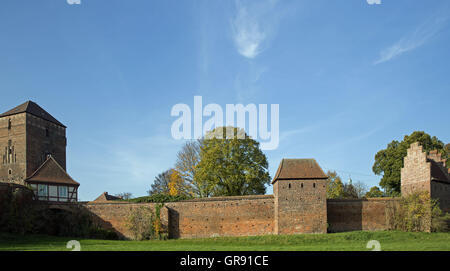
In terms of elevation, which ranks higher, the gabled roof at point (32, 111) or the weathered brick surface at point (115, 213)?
the gabled roof at point (32, 111)

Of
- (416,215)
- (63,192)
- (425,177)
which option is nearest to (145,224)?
(63,192)

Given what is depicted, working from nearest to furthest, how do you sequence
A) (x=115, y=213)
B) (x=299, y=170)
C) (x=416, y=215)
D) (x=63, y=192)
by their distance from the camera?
(x=416, y=215) → (x=299, y=170) → (x=115, y=213) → (x=63, y=192)

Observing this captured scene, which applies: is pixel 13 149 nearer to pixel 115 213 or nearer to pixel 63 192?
pixel 63 192

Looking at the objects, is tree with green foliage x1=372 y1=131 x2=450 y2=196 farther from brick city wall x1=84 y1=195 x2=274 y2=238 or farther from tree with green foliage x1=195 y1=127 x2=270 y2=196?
brick city wall x1=84 y1=195 x2=274 y2=238

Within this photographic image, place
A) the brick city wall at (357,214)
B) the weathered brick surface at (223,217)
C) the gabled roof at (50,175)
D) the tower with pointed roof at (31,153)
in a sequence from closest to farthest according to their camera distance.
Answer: the brick city wall at (357,214) → the weathered brick surface at (223,217) → the gabled roof at (50,175) → the tower with pointed roof at (31,153)

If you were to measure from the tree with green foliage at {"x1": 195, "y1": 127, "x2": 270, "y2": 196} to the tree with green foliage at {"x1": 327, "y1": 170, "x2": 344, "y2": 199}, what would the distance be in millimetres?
9430

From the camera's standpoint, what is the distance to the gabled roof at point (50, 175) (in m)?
31.3

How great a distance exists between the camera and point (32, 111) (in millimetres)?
34344

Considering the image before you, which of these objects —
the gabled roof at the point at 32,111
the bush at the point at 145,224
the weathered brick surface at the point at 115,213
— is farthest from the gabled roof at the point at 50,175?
the bush at the point at 145,224

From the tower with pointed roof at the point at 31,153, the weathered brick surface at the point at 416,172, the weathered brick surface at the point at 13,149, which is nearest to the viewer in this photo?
the weathered brick surface at the point at 416,172

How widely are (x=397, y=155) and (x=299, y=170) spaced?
1621 centimetres

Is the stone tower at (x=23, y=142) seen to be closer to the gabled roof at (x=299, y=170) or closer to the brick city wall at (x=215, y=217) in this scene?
the brick city wall at (x=215, y=217)

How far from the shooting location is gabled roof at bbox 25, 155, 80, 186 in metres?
31.3
